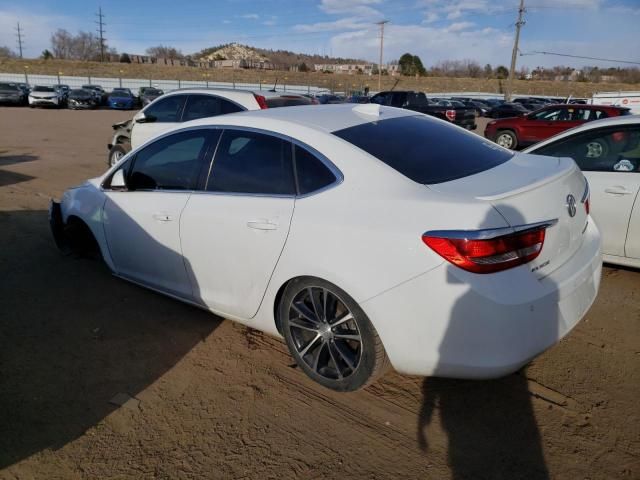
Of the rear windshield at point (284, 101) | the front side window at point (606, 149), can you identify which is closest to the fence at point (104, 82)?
the rear windshield at point (284, 101)

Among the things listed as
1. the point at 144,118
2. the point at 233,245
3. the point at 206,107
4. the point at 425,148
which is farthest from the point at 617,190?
the point at 144,118

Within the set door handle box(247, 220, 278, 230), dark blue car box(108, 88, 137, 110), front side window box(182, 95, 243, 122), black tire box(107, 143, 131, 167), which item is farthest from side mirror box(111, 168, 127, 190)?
dark blue car box(108, 88, 137, 110)

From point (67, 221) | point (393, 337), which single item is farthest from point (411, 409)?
point (67, 221)

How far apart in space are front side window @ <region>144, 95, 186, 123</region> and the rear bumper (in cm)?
688

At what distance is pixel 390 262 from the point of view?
95.1 inches

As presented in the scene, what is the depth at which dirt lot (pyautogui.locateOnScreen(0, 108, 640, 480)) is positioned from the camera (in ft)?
7.86

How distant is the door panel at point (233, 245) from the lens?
2.91 meters

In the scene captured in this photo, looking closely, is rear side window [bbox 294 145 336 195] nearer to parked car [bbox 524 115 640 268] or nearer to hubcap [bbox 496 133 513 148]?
parked car [bbox 524 115 640 268]

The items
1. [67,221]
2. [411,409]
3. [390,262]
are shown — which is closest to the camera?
[390,262]

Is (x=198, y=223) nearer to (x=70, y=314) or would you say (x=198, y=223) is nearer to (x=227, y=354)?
(x=227, y=354)

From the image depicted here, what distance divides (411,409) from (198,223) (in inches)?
71.5

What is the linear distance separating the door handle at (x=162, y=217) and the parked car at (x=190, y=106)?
3983 mm

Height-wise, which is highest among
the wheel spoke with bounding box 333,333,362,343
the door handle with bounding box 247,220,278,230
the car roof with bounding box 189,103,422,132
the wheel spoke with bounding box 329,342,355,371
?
the car roof with bounding box 189,103,422,132

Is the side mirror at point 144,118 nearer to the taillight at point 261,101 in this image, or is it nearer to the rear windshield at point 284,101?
the taillight at point 261,101
